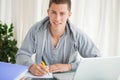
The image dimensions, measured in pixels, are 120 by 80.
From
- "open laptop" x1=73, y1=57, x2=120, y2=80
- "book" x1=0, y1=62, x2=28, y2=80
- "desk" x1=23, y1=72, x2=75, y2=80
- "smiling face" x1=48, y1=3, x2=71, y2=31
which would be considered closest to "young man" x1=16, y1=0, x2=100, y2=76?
"smiling face" x1=48, y1=3, x2=71, y2=31

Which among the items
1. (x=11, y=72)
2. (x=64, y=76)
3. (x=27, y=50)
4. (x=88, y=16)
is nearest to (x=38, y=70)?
(x=64, y=76)

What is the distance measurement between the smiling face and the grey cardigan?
5.0 inches

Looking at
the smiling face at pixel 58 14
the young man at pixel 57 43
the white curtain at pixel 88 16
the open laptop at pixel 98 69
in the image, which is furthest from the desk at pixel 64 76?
the white curtain at pixel 88 16

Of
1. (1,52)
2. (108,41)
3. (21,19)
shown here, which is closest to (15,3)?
(21,19)

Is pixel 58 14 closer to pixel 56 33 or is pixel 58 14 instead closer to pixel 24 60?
pixel 56 33

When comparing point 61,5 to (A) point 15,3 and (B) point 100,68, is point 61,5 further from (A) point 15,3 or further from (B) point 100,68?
(A) point 15,3

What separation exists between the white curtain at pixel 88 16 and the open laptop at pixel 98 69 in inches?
56.7

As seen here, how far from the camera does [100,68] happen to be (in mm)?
1309

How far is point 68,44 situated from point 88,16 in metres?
0.98

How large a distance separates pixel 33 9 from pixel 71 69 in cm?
132

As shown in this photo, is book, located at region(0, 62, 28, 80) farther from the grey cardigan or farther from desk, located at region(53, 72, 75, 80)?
the grey cardigan

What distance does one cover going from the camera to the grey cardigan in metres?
1.83

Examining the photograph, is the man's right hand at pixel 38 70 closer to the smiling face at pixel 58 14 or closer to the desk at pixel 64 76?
the desk at pixel 64 76

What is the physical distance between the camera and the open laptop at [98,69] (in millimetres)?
1251
